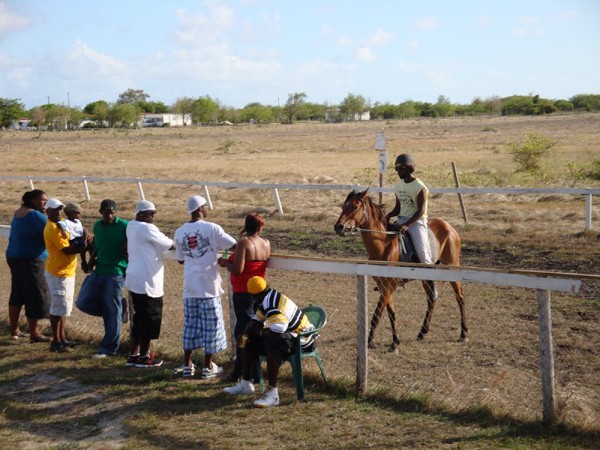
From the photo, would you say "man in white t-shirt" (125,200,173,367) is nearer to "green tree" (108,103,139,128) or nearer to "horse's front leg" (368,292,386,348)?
"horse's front leg" (368,292,386,348)

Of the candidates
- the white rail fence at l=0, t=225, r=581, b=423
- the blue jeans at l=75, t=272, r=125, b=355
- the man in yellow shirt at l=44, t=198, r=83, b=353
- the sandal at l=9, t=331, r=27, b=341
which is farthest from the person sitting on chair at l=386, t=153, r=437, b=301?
the sandal at l=9, t=331, r=27, b=341

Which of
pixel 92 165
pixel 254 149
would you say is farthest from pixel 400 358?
pixel 254 149

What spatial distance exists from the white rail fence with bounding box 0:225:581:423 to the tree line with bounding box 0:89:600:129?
120644mm

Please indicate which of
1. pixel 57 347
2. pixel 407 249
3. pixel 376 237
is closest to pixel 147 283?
pixel 57 347

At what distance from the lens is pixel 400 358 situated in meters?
8.55

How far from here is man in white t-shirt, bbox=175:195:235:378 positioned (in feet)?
24.4

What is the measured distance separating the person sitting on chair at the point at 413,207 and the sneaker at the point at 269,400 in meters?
3.13

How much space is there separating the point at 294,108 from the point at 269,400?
462 feet

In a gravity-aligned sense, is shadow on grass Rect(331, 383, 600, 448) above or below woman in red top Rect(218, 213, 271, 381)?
below

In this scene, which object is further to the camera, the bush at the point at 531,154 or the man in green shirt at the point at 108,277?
the bush at the point at 531,154

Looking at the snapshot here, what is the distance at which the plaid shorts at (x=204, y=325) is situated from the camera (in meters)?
7.47

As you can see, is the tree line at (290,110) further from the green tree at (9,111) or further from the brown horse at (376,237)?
the brown horse at (376,237)

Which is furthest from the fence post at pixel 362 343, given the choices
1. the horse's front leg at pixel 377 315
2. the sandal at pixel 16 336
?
the sandal at pixel 16 336

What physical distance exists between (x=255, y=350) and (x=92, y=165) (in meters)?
40.3
